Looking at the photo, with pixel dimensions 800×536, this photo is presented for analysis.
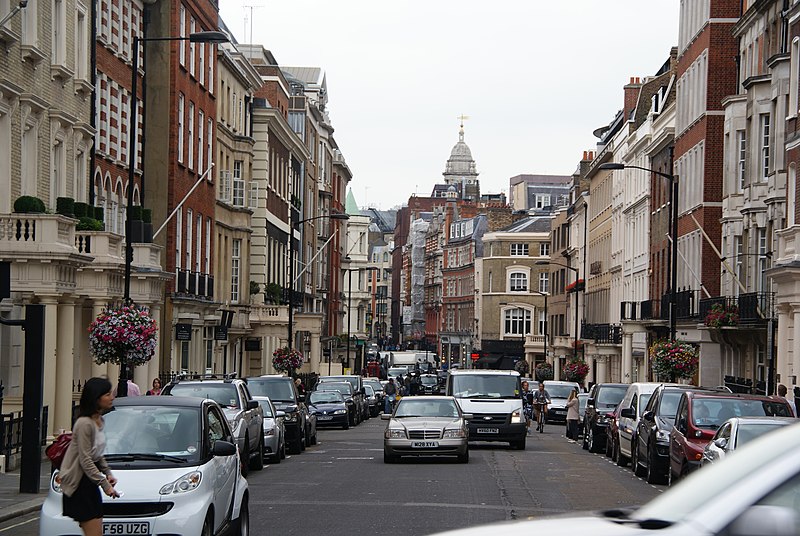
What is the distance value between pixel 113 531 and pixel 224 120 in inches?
1989

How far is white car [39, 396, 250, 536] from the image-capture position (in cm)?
1280

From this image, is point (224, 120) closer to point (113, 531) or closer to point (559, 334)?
point (113, 531)

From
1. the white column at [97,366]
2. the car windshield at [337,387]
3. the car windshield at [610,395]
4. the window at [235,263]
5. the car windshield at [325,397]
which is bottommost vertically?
the car windshield at [325,397]

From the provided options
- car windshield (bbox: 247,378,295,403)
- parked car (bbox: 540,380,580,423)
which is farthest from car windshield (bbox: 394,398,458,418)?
parked car (bbox: 540,380,580,423)

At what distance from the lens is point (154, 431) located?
47.2ft

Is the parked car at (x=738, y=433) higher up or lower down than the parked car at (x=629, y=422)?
higher up

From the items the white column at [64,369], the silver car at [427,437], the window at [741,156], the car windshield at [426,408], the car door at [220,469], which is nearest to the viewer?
the car door at [220,469]

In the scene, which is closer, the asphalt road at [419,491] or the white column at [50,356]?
the asphalt road at [419,491]

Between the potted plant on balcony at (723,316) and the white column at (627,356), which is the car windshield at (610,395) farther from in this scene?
the white column at (627,356)

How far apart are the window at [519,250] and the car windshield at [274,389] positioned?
10751 centimetres

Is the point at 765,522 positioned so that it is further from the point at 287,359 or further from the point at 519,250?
the point at 519,250

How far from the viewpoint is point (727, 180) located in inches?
2042

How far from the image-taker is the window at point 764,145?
4638cm

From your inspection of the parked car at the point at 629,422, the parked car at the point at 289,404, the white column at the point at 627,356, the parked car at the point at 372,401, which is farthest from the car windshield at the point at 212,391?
the white column at the point at 627,356
